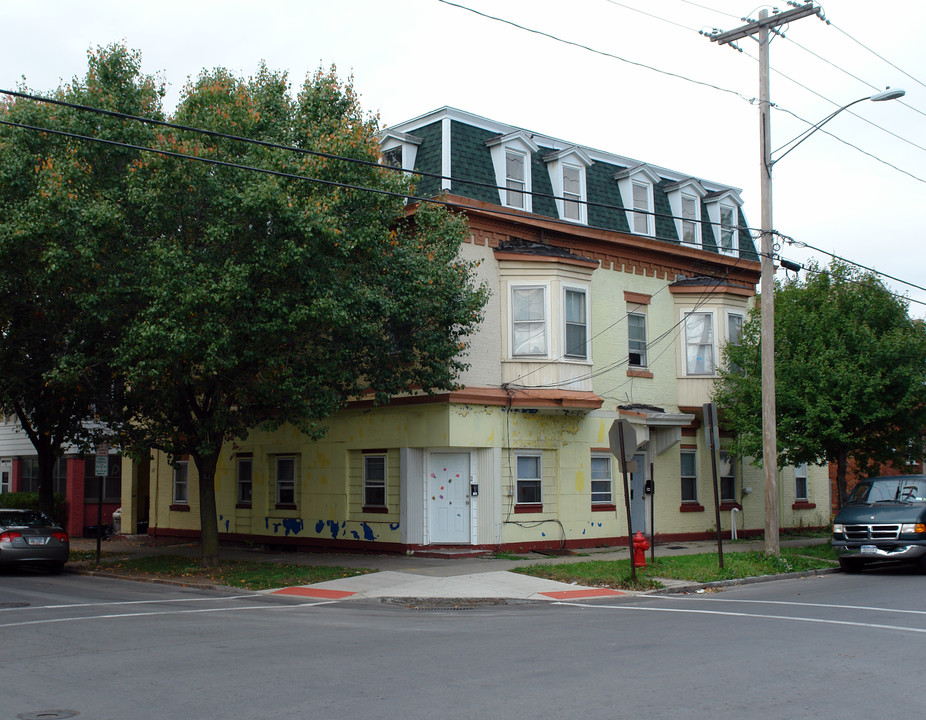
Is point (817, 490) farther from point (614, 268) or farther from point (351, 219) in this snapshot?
point (351, 219)

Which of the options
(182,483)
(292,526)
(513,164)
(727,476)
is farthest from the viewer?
(182,483)

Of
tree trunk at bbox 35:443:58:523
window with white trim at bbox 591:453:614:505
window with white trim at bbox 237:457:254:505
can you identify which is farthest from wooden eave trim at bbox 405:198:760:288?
tree trunk at bbox 35:443:58:523

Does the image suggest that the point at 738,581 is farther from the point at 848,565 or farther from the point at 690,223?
the point at 690,223

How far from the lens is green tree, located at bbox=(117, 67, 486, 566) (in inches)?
612

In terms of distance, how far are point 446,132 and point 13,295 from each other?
404 inches

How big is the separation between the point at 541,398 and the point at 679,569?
573cm

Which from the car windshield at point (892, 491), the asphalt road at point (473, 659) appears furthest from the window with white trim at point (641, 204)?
the asphalt road at point (473, 659)

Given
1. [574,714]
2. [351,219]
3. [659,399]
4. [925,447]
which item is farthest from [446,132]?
[574,714]

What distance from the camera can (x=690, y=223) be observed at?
2709cm

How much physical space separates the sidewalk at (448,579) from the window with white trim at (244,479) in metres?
2.68

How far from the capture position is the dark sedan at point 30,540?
1902cm

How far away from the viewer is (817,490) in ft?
98.3

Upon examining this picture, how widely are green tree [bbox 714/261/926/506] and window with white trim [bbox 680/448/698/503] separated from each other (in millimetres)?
2399

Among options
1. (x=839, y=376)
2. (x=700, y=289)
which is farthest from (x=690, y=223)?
(x=839, y=376)
